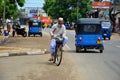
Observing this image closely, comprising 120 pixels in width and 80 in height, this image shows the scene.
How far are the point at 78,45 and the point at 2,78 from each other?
13331mm

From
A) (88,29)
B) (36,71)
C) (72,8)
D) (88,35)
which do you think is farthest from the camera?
(72,8)

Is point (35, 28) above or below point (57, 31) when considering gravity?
below

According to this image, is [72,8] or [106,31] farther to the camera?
[72,8]

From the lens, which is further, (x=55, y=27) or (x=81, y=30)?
(x=81, y=30)

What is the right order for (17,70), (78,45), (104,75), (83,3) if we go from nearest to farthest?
(104,75), (17,70), (78,45), (83,3)

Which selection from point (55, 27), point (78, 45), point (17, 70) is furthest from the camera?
point (78, 45)

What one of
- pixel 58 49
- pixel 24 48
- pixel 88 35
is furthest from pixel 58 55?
pixel 24 48

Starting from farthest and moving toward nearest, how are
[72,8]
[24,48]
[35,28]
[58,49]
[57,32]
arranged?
[72,8]
[35,28]
[24,48]
[57,32]
[58,49]

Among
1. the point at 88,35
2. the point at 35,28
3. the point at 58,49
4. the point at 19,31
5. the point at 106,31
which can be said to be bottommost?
the point at 19,31

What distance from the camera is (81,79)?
1403cm

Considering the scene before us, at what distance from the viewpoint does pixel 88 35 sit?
27.3 m

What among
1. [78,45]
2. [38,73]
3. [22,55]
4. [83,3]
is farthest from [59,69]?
[83,3]

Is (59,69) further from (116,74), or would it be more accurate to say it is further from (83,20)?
(83,20)

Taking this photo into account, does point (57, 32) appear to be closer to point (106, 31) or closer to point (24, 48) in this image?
point (24, 48)
